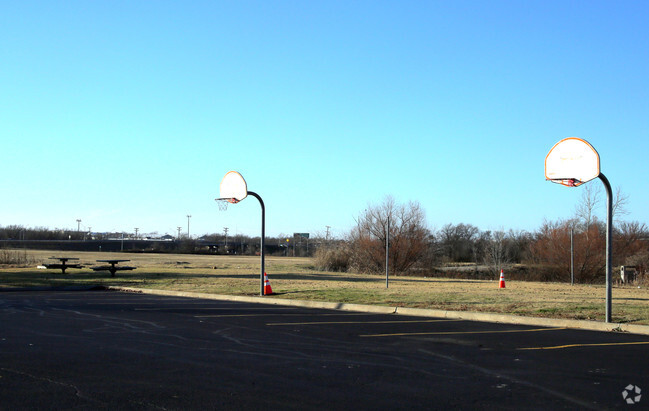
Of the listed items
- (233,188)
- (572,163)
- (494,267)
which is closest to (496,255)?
(494,267)

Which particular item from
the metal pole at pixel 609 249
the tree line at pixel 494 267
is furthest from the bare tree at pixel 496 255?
the metal pole at pixel 609 249

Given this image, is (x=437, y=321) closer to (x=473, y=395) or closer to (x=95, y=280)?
(x=473, y=395)

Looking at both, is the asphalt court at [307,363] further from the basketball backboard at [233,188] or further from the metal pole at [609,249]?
the basketball backboard at [233,188]

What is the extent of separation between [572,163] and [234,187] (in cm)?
1080

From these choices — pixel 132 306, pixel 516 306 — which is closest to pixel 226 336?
pixel 132 306

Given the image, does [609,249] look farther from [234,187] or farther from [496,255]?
[496,255]

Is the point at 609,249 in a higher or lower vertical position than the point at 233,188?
lower

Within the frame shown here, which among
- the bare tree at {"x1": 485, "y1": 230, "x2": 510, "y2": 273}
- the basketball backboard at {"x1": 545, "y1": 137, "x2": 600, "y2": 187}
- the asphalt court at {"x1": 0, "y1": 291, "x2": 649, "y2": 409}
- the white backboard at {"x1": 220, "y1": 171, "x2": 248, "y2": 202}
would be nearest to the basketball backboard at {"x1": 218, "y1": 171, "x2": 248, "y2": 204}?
the white backboard at {"x1": 220, "y1": 171, "x2": 248, "y2": 202}

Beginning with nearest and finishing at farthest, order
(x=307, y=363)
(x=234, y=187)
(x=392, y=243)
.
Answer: (x=307, y=363), (x=234, y=187), (x=392, y=243)

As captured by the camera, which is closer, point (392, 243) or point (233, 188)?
point (233, 188)

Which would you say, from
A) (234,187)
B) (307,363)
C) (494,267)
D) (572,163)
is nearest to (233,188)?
(234,187)

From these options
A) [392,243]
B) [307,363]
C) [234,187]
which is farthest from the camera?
[392,243]

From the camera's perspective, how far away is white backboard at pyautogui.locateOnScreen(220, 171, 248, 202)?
772 inches

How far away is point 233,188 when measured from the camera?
65.6ft
